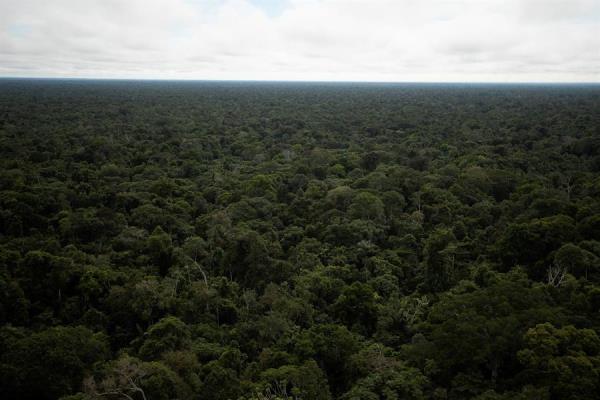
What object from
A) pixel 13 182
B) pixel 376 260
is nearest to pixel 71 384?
pixel 376 260

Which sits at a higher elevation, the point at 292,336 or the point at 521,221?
the point at 521,221

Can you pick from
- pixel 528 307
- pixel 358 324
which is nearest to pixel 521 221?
pixel 528 307

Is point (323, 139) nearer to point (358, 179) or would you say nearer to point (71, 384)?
point (358, 179)

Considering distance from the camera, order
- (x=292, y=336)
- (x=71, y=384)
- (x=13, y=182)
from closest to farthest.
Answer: (x=71, y=384) < (x=292, y=336) < (x=13, y=182)

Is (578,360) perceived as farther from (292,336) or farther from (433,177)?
(433,177)

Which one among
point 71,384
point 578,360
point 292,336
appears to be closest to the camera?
point 578,360

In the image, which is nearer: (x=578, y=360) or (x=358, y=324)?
(x=578, y=360)
